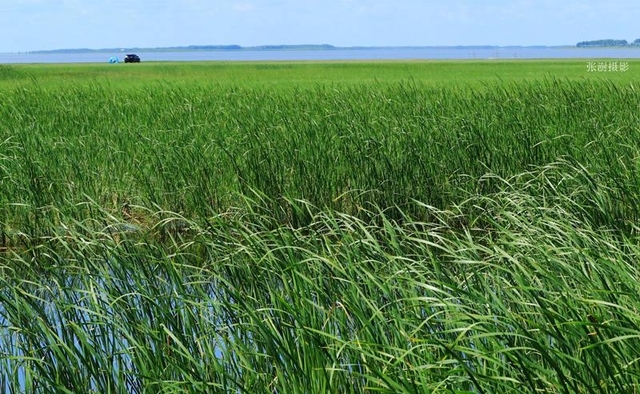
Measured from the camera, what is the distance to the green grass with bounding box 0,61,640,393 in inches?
118

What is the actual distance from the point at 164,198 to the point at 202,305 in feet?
13.4

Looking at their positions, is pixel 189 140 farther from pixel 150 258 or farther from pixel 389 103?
pixel 150 258

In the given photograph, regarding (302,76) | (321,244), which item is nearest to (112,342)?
(321,244)

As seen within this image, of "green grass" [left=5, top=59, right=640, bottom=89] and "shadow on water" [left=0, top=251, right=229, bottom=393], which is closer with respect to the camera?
"shadow on water" [left=0, top=251, right=229, bottom=393]

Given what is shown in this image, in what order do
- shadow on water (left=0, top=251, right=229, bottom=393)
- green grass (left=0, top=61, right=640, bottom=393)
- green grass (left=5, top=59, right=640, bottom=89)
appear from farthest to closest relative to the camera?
1. green grass (left=5, top=59, right=640, bottom=89)
2. shadow on water (left=0, top=251, right=229, bottom=393)
3. green grass (left=0, top=61, right=640, bottom=393)

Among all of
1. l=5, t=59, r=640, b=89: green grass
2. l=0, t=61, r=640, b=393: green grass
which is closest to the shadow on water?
l=0, t=61, r=640, b=393: green grass

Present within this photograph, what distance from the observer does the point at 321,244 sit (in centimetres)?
427

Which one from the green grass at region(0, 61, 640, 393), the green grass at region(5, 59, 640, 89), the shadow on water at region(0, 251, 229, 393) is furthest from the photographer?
the green grass at region(5, 59, 640, 89)

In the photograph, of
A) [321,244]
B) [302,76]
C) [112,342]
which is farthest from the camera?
[302,76]

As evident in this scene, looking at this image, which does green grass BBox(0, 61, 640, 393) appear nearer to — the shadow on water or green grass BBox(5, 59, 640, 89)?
the shadow on water

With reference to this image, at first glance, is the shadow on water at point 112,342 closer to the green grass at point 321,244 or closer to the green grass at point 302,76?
the green grass at point 321,244

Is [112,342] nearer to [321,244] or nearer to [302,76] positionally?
[321,244]

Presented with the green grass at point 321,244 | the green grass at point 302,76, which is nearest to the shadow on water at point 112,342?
the green grass at point 321,244

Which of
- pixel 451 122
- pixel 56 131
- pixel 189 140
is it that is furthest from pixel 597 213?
pixel 56 131
